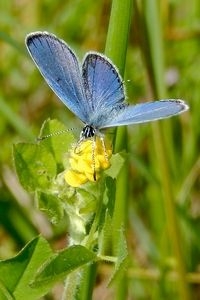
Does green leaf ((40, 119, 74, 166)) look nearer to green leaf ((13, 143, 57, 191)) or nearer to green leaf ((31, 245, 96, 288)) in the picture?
green leaf ((13, 143, 57, 191))

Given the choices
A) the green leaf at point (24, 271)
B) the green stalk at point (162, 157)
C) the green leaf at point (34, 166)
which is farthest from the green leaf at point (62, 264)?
the green stalk at point (162, 157)

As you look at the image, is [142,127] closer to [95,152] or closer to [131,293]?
[131,293]

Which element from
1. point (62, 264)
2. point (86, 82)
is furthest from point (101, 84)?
point (62, 264)

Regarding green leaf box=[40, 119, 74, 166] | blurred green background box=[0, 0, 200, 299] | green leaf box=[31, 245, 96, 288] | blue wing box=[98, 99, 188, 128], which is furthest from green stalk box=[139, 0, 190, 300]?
green leaf box=[31, 245, 96, 288]

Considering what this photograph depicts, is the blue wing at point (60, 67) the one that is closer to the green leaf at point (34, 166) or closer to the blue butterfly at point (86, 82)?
the blue butterfly at point (86, 82)

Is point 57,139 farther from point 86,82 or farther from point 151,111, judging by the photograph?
point 151,111
